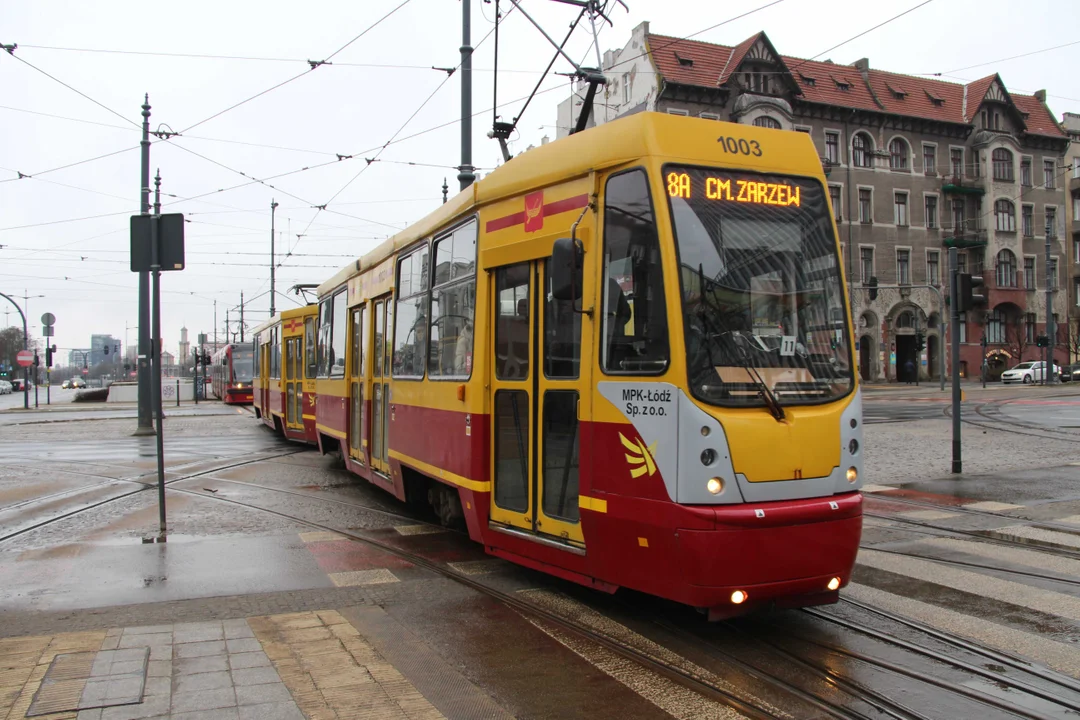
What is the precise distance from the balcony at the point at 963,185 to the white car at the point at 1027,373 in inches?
459

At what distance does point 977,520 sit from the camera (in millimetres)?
9148

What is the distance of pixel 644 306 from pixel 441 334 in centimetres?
294

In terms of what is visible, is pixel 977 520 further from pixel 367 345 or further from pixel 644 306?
pixel 367 345

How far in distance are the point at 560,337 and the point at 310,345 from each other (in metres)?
11.8

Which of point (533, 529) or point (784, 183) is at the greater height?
point (784, 183)

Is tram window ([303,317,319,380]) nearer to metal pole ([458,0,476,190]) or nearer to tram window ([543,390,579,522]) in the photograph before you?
metal pole ([458,0,476,190])

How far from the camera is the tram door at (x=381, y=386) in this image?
32.2 ft

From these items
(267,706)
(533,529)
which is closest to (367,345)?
(533,529)

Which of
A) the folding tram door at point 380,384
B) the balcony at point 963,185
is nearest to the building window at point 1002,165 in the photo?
the balcony at point 963,185

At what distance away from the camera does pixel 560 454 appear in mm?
5891

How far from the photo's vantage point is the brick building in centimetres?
4616

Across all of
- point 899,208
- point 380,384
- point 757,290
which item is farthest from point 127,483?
point 899,208

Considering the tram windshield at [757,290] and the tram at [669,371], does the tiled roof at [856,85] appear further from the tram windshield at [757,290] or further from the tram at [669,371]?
the tram windshield at [757,290]

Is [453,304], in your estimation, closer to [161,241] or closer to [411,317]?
[411,317]
